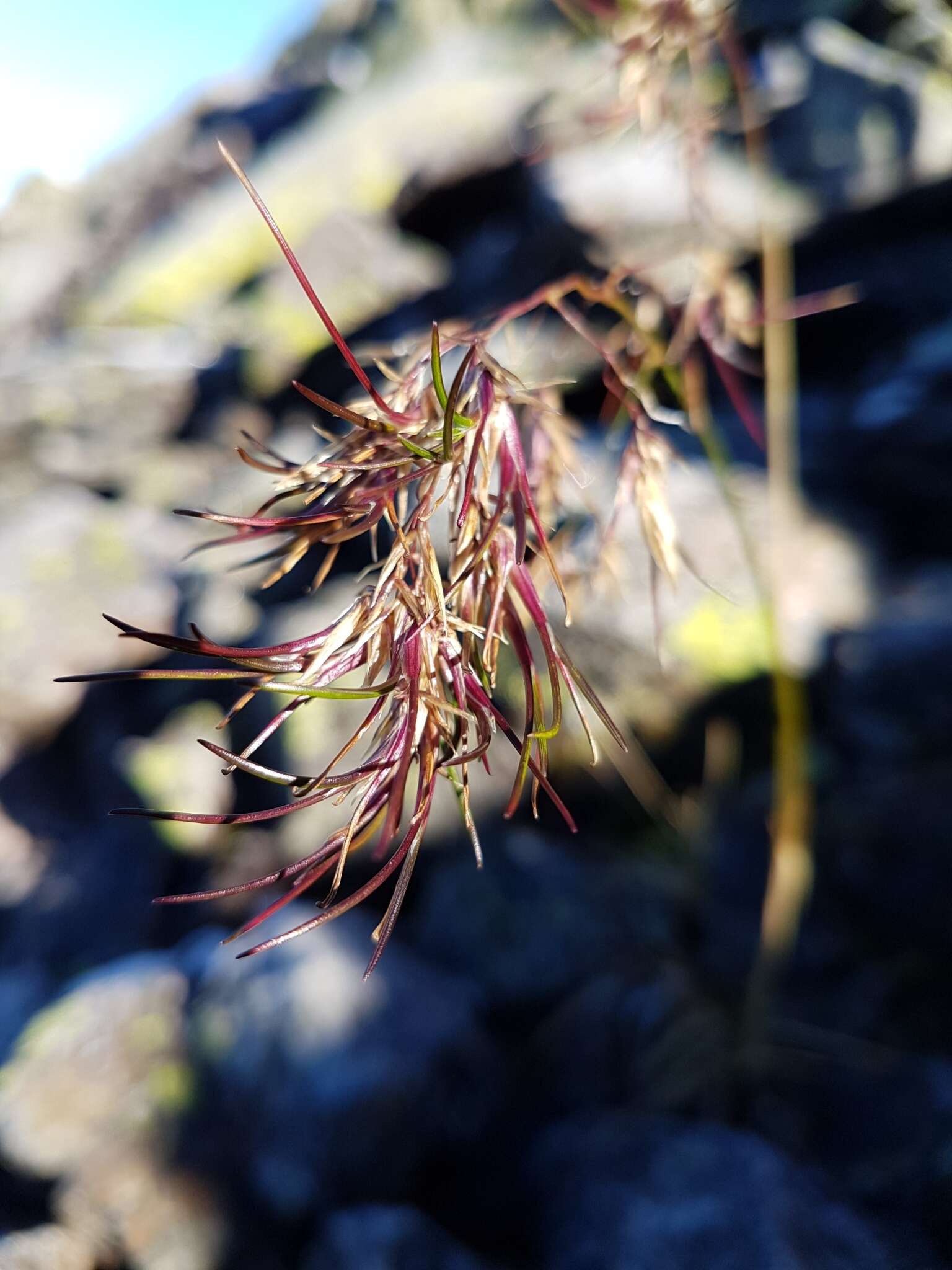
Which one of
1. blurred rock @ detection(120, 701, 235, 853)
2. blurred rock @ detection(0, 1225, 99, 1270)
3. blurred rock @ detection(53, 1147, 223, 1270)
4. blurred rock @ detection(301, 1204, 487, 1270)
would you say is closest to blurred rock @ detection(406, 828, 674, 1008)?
blurred rock @ detection(301, 1204, 487, 1270)

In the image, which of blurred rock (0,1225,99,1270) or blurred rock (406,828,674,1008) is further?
blurred rock (406,828,674,1008)

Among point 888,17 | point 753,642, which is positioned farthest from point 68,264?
point 753,642

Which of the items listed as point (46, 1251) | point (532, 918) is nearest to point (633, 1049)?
point (532, 918)

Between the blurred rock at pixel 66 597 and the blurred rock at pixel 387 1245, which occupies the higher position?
the blurred rock at pixel 66 597

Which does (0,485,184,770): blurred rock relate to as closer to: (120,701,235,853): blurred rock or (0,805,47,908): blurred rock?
(0,805,47,908): blurred rock

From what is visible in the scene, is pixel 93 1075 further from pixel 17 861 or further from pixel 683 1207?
pixel 17 861

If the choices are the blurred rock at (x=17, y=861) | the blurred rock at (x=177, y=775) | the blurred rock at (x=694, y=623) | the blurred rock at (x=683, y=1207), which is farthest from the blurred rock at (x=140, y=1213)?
the blurred rock at (x=17, y=861)

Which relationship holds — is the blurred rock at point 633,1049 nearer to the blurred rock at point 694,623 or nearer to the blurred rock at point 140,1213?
the blurred rock at point 140,1213
